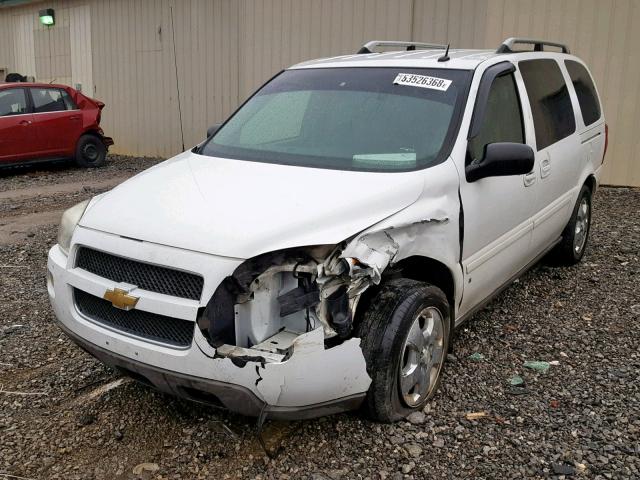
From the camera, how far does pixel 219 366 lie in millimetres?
2596

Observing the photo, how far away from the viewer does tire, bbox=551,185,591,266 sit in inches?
213

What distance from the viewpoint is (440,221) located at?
3234 millimetres

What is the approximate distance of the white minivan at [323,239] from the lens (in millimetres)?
2650

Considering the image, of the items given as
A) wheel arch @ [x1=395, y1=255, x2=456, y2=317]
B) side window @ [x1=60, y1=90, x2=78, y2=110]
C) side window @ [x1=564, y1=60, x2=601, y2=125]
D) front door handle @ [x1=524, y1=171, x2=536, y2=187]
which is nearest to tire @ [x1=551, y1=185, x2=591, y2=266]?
side window @ [x1=564, y1=60, x2=601, y2=125]

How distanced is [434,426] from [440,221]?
3.29 feet

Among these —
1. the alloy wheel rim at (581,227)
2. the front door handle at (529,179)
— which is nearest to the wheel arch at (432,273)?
the front door handle at (529,179)

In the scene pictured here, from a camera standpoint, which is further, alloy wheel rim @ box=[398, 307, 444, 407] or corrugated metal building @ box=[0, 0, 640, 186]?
corrugated metal building @ box=[0, 0, 640, 186]

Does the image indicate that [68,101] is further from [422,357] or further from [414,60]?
[422,357]

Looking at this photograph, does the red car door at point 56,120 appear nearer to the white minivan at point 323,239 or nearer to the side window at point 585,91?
the white minivan at point 323,239

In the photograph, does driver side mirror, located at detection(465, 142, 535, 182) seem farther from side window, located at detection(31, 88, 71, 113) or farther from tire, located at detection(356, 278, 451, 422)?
side window, located at detection(31, 88, 71, 113)

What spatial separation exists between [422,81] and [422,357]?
1.64m

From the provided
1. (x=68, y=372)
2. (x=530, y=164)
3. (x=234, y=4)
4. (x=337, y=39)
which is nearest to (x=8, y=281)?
(x=68, y=372)

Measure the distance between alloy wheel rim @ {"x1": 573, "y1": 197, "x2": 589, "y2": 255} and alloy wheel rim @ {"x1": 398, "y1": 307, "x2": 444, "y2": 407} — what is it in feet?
8.73

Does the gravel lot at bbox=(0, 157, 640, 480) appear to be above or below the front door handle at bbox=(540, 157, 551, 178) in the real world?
below
